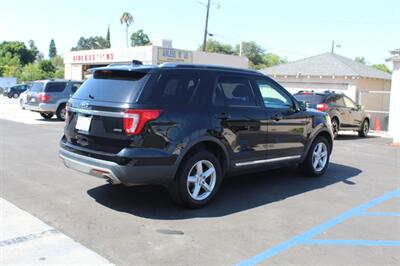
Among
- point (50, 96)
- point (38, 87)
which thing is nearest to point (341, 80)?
point (50, 96)

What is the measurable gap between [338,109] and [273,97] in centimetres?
832

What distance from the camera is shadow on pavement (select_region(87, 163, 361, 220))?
5.54 m

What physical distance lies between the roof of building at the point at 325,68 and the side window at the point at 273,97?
17317 millimetres

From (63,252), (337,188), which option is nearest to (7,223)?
(63,252)

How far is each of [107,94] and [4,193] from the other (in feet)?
7.37

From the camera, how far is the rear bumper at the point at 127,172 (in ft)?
16.5

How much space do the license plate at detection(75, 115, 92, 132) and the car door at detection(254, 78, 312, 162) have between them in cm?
Answer: 265

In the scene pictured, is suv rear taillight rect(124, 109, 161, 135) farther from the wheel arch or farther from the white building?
the white building

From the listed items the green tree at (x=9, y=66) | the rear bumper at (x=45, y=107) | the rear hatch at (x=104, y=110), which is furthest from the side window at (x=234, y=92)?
the green tree at (x=9, y=66)

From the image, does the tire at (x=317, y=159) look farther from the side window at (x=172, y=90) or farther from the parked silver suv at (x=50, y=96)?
the parked silver suv at (x=50, y=96)

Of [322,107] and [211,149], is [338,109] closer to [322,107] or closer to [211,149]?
[322,107]

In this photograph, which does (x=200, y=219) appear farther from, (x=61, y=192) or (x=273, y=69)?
(x=273, y=69)

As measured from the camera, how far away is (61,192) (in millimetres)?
6242

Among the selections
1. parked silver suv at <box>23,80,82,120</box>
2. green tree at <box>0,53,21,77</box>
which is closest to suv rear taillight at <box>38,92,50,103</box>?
parked silver suv at <box>23,80,82,120</box>
